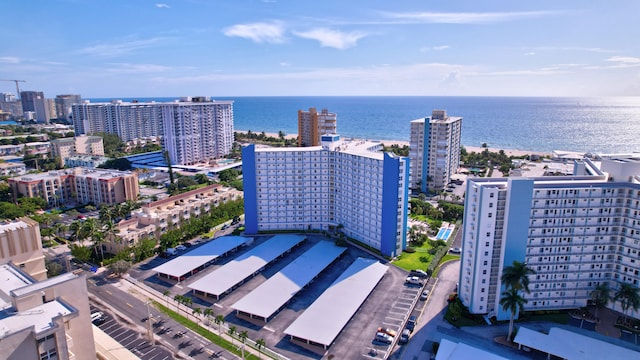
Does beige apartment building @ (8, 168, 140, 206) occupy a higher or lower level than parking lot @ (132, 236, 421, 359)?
higher

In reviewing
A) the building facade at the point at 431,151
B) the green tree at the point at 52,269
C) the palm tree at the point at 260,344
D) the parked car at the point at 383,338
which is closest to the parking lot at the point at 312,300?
the parked car at the point at 383,338

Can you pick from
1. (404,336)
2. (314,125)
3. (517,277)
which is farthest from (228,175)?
(517,277)

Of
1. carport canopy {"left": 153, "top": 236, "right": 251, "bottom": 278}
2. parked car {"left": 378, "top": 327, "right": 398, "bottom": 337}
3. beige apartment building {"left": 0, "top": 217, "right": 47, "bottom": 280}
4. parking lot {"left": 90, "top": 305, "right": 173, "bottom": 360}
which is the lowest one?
parking lot {"left": 90, "top": 305, "right": 173, "bottom": 360}

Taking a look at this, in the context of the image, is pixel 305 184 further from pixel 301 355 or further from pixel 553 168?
pixel 553 168

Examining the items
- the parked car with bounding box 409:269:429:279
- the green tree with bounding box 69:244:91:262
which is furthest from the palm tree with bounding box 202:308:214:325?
the parked car with bounding box 409:269:429:279

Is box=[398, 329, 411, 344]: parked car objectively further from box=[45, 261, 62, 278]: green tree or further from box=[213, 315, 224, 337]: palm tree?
box=[45, 261, 62, 278]: green tree

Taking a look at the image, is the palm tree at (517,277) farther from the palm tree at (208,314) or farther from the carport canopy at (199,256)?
the carport canopy at (199,256)

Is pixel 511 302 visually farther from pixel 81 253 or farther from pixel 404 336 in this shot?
pixel 81 253
